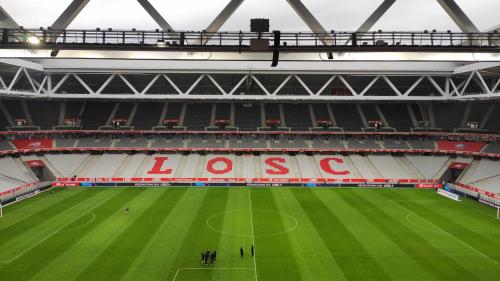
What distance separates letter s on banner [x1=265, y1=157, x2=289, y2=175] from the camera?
49.5 meters

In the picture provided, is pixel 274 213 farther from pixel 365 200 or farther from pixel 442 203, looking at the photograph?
pixel 442 203

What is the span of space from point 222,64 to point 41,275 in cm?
2692

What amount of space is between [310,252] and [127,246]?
12175 millimetres

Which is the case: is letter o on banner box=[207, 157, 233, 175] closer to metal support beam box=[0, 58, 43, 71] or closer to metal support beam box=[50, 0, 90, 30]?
metal support beam box=[0, 58, 43, 71]

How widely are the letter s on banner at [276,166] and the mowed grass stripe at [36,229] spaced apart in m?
23.2

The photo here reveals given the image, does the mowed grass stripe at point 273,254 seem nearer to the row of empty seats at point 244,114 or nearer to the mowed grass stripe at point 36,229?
the mowed grass stripe at point 36,229

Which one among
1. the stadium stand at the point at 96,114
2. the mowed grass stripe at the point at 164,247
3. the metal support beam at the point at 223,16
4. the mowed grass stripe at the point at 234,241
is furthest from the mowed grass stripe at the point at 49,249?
the stadium stand at the point at 96,114

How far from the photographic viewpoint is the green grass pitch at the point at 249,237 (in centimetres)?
2094

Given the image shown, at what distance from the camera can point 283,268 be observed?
21.3 m

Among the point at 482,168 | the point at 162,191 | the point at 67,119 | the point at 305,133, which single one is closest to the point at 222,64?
the point at 162,191

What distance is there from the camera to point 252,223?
30.0 metres

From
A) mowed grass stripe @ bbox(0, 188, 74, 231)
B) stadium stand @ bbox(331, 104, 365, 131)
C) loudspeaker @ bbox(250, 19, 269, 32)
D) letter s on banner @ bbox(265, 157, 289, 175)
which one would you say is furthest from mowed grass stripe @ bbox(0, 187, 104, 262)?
stadium stand @ bbox(331, 104, 365, 131)

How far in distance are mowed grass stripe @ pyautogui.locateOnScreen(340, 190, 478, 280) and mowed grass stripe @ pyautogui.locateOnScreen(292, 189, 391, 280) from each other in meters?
2.32

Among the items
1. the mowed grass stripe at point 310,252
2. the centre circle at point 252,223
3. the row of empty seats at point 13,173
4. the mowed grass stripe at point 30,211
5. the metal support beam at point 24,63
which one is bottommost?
the mowed grass stripe at point 310,252
